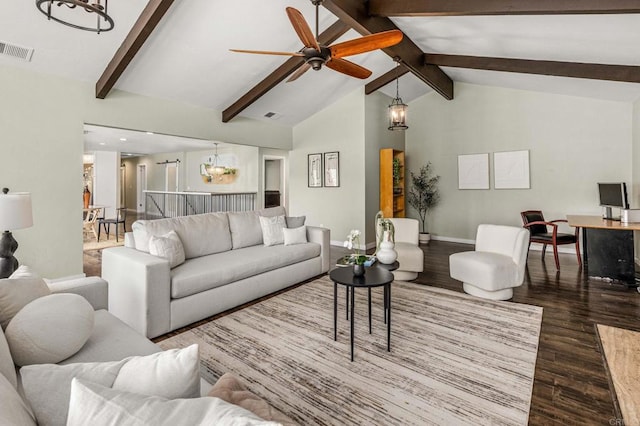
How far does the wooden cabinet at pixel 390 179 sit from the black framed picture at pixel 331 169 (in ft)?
3.17

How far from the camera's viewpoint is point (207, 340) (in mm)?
2727

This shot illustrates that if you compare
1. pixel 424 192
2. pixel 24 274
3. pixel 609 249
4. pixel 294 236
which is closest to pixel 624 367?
pixel 24 274

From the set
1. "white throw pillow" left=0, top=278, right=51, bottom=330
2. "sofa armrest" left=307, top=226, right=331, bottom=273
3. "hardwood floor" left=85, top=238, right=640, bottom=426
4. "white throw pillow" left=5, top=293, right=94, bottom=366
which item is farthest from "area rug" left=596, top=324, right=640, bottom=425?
"sofa armrest" left=307, top=226, right=331, bottom=273

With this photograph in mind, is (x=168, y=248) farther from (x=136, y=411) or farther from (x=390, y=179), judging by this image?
(x=390, y=179)

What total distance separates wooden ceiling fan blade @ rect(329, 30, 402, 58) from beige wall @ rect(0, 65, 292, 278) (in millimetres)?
3503

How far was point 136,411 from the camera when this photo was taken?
28.7 inches

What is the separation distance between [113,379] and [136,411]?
12.4 inches

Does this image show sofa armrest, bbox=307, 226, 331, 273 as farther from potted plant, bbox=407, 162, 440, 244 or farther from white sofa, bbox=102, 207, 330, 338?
potted plant, bbox=407, 162, 440, 244

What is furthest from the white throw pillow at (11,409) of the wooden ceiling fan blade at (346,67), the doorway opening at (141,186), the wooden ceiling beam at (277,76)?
the doorway opening at (141,186)

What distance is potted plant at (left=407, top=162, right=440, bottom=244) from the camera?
7547 millimetres

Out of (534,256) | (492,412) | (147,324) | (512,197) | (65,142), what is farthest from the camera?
(512,197)

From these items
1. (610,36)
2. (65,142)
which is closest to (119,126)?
(65,142)

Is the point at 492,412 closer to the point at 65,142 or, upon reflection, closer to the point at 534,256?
the point at 534,256

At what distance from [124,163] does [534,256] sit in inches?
598
